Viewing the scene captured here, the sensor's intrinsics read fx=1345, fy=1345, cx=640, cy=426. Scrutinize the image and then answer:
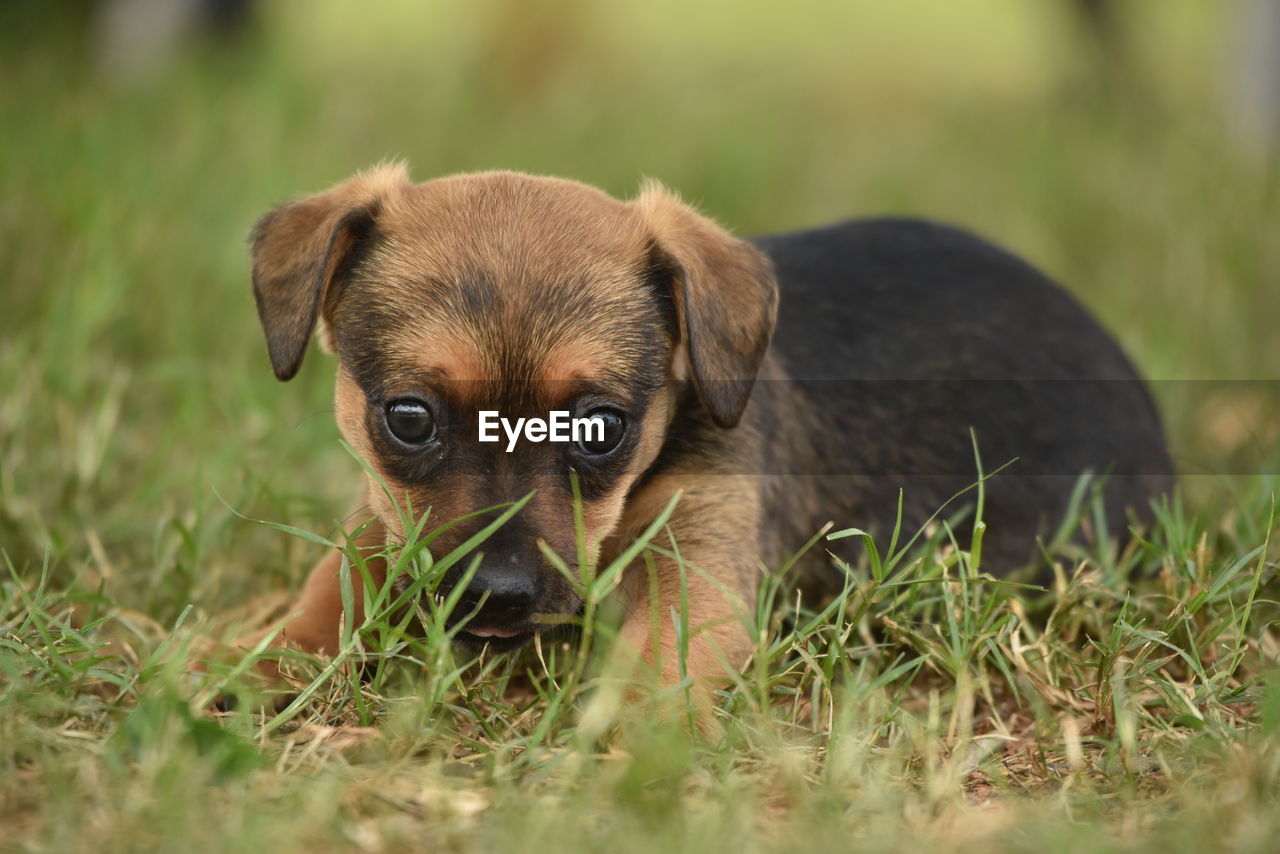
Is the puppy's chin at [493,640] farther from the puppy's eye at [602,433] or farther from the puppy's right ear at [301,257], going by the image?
the puppy's right ear at [301,257]

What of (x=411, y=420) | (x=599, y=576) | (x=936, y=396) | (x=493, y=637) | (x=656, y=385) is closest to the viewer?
(x=493, y=637)

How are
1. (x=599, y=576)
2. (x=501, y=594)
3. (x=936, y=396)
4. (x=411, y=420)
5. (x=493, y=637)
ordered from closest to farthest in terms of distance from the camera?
(x=501, y=594)
(x=493, y=637)
(x=411, y=420)
(x=599, y=576)
(x=936, y=396)

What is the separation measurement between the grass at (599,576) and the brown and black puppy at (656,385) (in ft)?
0.57

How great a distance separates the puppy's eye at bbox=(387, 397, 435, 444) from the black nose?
47 centimetres

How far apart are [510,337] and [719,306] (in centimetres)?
62

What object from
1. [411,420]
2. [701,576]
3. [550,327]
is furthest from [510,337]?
[701,576]

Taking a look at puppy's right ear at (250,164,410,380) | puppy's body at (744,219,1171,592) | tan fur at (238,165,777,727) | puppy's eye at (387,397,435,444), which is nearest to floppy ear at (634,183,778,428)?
tan fur at (238,165,777,727)

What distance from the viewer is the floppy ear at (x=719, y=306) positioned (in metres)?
3.62

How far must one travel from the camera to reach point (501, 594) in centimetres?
318

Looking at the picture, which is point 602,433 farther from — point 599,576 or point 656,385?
point 599,576

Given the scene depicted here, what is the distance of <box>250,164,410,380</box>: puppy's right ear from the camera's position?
143 inches

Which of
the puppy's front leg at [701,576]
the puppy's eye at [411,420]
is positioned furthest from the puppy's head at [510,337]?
the puppy's front leg at [701,576]

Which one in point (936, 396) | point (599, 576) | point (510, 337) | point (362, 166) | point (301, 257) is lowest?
point (599, 576)

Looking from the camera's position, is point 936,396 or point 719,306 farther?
point 936,396
